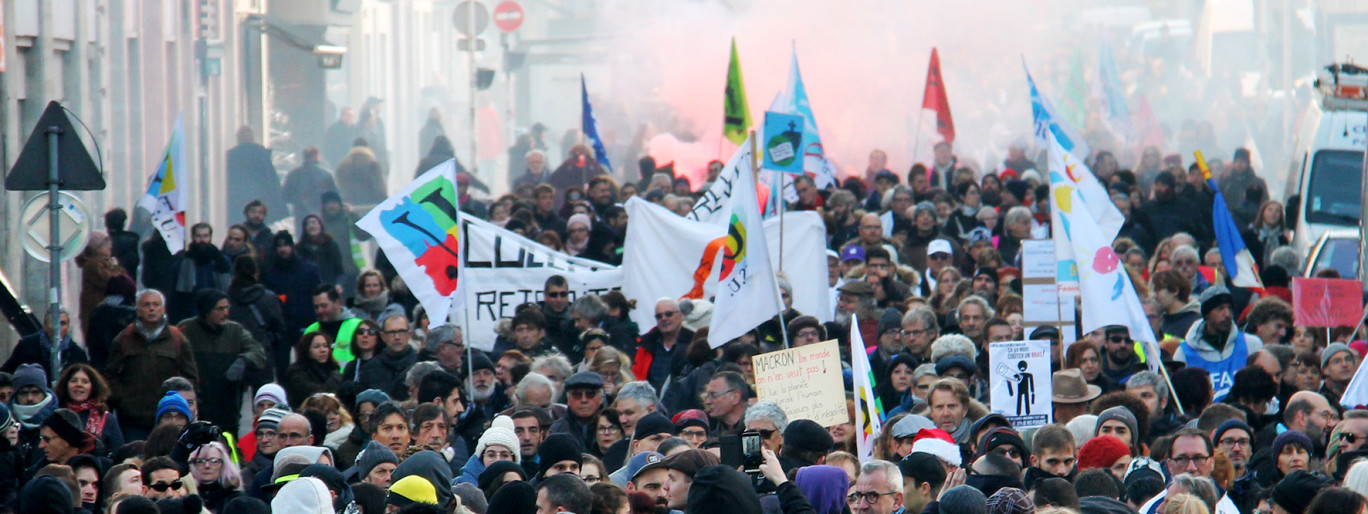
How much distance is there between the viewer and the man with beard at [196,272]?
14734 mm

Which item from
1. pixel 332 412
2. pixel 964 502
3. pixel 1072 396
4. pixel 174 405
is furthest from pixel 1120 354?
pixel 174 405

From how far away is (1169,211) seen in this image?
18469mm

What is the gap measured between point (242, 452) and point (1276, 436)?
17.5 feet

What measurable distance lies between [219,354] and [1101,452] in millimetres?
5985

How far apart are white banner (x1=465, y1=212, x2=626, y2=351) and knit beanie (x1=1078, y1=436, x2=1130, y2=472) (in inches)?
214

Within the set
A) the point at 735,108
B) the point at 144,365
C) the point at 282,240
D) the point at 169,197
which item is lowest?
the point at 144,365

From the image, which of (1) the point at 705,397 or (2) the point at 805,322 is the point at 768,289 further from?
(1) the point at 705,397

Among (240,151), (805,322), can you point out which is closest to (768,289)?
(805,322)

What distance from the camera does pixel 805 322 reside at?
1151 cm

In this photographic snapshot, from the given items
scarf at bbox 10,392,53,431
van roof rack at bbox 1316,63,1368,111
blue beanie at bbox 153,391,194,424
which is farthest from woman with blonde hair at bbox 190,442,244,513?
van roof rack at bbox 1316,63,1368,111

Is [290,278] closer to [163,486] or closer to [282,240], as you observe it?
[282,240]

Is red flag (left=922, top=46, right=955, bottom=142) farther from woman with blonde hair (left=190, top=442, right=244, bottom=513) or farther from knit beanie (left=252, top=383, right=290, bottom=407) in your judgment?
woman with blonde hair (left=190, top=442, right=244, bottom=513)

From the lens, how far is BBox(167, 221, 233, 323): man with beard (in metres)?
14.7

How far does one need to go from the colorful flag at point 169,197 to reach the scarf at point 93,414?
4.36 metres
